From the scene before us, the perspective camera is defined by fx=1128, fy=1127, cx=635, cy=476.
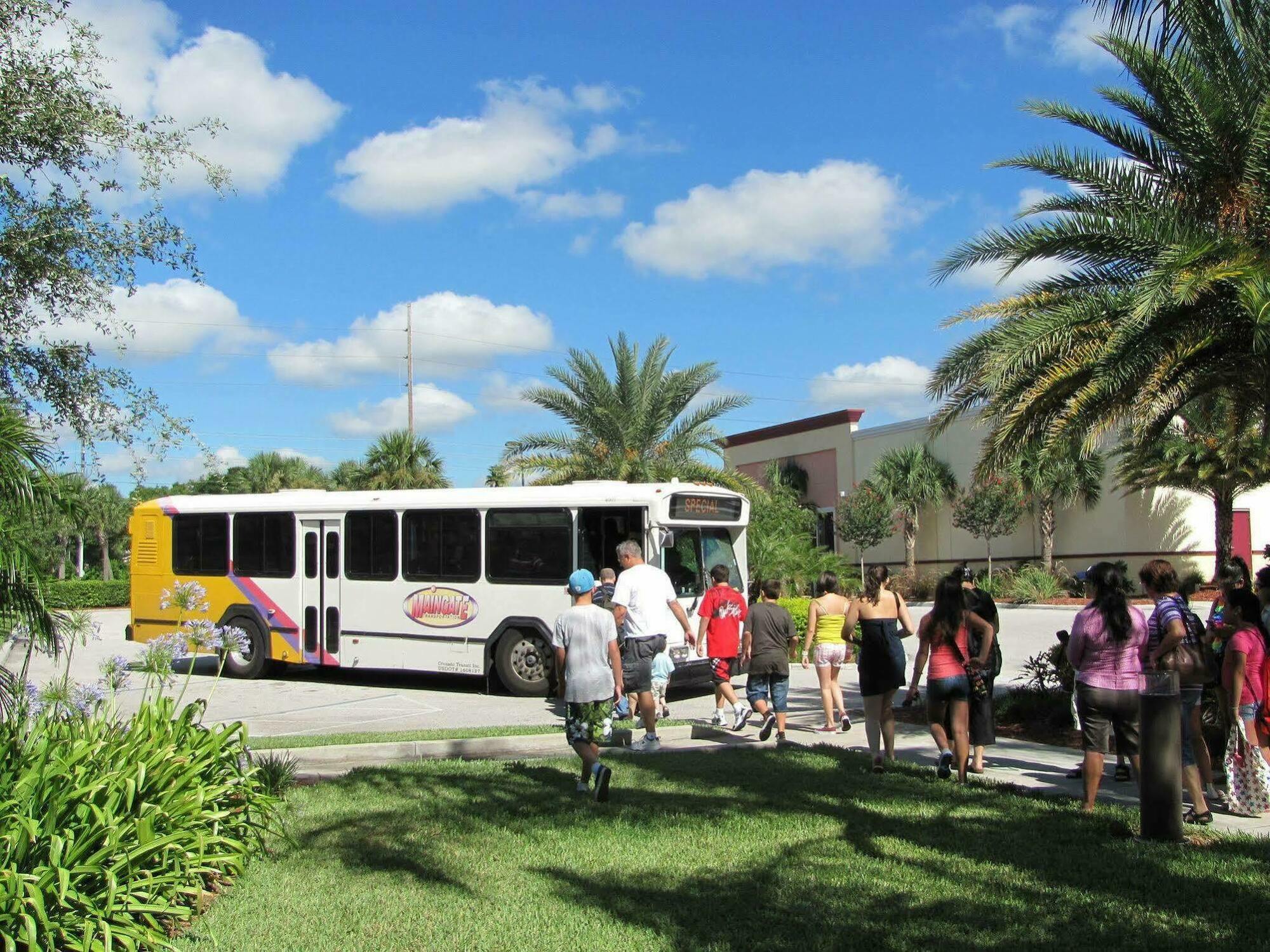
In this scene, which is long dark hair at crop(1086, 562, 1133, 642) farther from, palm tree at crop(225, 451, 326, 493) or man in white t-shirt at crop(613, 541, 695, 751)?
palm tree at crop(225, 451, 326, 493)

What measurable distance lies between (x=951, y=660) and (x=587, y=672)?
272 centimetres

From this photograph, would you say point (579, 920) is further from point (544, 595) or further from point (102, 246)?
point (544, 595)

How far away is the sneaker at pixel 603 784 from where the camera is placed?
7789mm

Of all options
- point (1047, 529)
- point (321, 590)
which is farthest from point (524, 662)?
point (1047, 529)

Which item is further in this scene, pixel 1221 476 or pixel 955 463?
pixel 955 463

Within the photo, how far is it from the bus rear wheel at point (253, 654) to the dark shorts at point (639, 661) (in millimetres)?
8744

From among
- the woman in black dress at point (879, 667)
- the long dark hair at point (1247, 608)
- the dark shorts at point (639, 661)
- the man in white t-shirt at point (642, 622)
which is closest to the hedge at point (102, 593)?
the man in white t-shirt at point (642, 622)

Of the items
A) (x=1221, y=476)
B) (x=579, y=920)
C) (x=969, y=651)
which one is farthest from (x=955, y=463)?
(x=579, y=920)

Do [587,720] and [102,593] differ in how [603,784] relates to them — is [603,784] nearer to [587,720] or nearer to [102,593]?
[587,720]

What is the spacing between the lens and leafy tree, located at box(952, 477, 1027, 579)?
37125 mm

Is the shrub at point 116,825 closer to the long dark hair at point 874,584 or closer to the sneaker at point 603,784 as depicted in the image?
the sneaker at point 603,784

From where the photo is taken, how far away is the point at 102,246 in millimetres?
10281

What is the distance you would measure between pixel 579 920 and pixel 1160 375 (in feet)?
26.2

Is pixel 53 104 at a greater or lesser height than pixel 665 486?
greater
